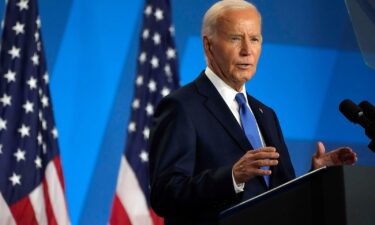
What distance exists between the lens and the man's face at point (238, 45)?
2.31 meters

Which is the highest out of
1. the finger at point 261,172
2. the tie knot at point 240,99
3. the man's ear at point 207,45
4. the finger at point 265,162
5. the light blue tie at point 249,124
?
the man's ear at point 207,45

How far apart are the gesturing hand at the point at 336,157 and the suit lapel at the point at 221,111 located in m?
0.24

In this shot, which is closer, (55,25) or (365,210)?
(365,210)

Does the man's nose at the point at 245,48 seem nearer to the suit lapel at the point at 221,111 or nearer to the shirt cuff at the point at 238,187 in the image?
the suit lapel at the point at 221,111

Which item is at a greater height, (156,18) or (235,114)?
(156,18)

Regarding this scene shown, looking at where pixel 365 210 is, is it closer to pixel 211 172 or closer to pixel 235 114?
pixel 211 172

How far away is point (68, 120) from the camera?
460cm

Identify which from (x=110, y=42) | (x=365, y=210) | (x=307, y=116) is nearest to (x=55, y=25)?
(x=110, y=42)

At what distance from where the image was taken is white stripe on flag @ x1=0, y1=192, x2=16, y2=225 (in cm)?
403

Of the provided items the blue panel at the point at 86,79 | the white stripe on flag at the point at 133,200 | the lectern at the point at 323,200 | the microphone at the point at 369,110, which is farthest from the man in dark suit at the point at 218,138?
the blue panel at the point at 86,79

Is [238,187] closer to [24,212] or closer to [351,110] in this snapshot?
[351,110]

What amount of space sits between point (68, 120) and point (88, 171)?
37 cm

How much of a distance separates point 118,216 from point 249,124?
224cm

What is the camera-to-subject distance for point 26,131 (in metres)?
4.18
